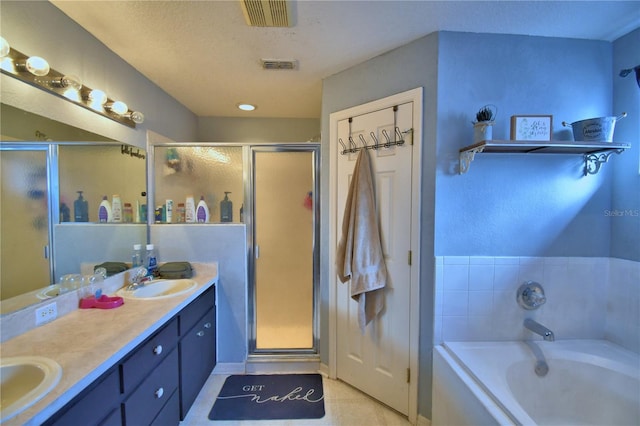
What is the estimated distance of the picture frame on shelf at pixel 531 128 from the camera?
141 cm

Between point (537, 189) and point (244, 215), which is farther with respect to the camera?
point (244, 215)

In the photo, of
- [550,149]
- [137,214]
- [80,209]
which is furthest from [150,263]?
[550,149]

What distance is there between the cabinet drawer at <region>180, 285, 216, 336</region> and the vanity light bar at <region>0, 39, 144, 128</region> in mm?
1342

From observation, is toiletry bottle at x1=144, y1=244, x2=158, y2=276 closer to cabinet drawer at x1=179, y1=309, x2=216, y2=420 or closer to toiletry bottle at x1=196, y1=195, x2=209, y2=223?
toiletry bottle at x1=196, y1=195, x2=209, y2=223

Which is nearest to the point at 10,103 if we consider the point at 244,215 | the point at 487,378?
the point at 244,215

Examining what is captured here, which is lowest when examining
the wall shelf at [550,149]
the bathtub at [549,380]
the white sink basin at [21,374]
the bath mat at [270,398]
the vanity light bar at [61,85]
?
the bath mat at [270,398]

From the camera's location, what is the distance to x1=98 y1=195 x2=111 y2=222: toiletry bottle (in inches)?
62.6

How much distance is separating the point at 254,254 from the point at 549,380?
2109 mm

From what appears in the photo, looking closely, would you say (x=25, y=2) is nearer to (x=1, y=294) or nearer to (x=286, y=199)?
(x=1, y=294)

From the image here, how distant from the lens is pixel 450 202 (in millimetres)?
1531

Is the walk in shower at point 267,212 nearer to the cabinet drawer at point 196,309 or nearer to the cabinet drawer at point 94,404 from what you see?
the cabinet drawer at point 196,309

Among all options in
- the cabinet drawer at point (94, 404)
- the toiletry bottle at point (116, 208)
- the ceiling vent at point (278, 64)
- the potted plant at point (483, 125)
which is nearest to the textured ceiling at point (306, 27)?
the ceiling vent at point (278, 64)

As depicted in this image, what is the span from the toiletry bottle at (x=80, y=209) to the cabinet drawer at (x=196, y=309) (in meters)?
0.79

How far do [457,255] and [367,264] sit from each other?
1.81 ft
